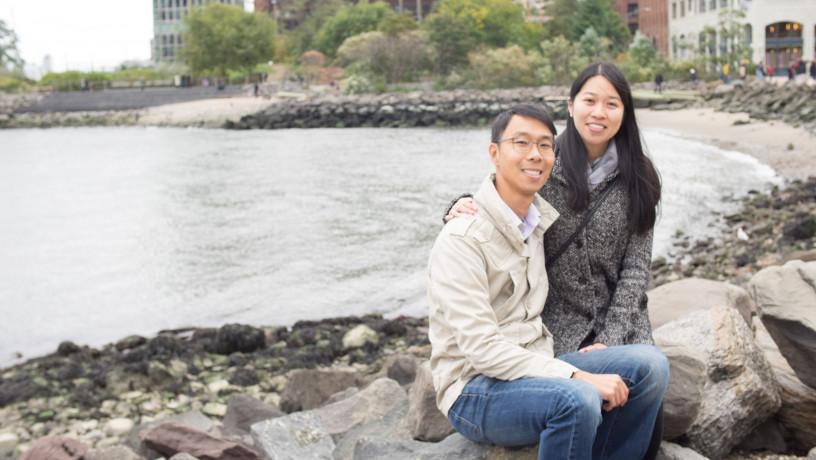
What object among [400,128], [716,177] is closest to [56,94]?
[400,128]

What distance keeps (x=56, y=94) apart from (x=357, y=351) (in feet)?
256

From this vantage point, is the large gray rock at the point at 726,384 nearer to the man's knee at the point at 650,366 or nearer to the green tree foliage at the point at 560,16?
the man's knee at the point at 650,366

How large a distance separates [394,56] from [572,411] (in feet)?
228

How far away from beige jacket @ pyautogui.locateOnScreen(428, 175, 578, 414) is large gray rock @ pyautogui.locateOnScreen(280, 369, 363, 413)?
12.1 ft

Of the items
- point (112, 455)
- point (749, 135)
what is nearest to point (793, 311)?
point (112, 455)

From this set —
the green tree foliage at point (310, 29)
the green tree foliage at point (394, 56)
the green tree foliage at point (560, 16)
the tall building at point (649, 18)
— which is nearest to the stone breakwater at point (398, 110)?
the green tree foliage at point (394, 56)

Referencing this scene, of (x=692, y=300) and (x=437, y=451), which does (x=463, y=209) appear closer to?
(x=437, y=451)

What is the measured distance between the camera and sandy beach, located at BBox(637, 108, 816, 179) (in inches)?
896

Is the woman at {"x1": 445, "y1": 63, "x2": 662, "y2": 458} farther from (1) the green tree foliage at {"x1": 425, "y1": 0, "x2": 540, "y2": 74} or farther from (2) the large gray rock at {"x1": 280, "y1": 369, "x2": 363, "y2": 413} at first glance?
(1) the green tree foliage at {"x1": 425, "y1": 0, "x2": 540, "y2": 74}

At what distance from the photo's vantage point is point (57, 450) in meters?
5.06

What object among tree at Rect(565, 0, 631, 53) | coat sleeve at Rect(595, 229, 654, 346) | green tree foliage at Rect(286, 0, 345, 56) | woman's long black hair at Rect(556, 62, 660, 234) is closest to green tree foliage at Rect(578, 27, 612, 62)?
tree at Rect(565, 0, 631, 53)

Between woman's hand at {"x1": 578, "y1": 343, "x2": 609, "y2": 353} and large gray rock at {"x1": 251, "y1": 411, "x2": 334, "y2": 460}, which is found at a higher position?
woman's hand at {"x1": 578, "y1": 343, "x2": 609, "y2": 353}

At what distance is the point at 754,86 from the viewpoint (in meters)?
42.2

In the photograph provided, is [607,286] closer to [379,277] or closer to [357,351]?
[357,351]
